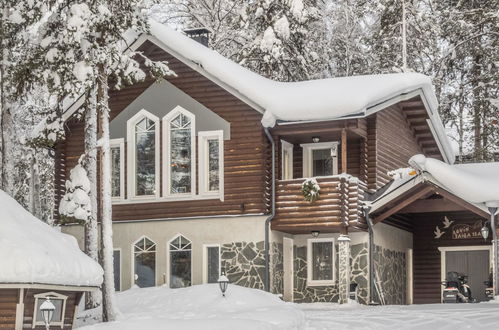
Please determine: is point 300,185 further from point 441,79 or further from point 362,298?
point 441,79

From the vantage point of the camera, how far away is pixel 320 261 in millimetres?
29812

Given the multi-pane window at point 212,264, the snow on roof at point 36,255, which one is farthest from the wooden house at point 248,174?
the snow on roof at point 36,255

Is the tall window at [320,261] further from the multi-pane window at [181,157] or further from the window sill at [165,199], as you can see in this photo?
the multi-pane window at [181,157]

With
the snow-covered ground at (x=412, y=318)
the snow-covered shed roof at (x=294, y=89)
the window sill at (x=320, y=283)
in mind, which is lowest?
the snow-covered ground at (x=412, y=318)

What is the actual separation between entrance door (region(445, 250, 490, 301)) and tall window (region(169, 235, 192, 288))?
26.1 feet

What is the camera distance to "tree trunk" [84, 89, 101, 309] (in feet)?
81.1

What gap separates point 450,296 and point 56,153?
12.2 metres

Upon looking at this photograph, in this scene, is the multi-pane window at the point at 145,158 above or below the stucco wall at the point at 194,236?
above

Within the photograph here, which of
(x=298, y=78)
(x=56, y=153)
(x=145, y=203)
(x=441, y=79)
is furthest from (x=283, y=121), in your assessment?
(x=441, y=79)

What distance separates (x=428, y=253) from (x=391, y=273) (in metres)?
2.12

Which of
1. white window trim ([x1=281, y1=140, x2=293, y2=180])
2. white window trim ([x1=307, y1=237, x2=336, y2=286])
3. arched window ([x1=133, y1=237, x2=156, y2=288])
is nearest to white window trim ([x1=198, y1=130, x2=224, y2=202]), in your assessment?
white window trim ([x1=281, y1=140, x2=293, y2=180])

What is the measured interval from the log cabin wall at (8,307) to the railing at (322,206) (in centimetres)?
971

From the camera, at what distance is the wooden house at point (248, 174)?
2833 cm

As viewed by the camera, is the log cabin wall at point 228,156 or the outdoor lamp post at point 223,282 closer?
the outdoor lamp post at point 223,282
